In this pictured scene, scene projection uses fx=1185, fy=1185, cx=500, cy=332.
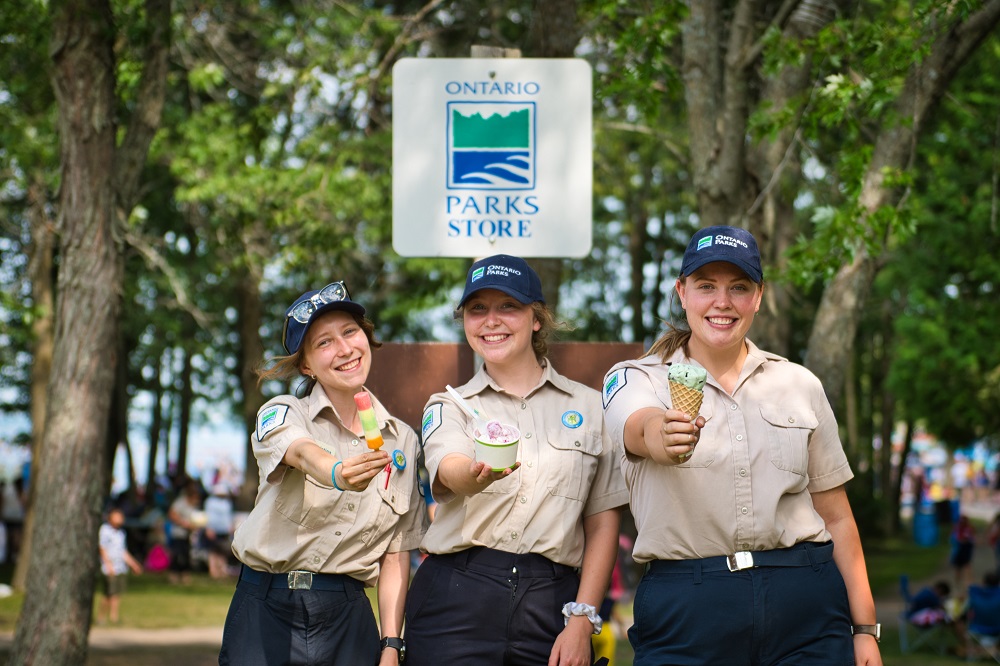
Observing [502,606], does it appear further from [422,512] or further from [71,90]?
[71,90]

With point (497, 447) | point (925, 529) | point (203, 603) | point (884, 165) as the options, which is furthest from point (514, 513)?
point (925, 529)

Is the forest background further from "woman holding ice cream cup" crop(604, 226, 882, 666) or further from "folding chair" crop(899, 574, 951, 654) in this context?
"folding chair" crop(899, 574, 951, 654)

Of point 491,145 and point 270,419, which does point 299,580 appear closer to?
point 270,419

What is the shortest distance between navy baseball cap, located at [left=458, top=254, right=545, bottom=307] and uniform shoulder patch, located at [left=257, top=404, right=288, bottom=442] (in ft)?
2.37

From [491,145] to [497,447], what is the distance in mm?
2024

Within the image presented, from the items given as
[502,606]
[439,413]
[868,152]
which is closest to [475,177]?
[439,413]

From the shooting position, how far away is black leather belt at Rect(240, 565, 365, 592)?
407cm

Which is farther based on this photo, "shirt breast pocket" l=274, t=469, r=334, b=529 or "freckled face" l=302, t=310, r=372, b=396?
"freckled face" l=302, t=310, r=372, b=396

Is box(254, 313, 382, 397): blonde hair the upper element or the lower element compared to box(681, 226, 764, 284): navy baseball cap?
lower

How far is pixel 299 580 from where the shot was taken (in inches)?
160

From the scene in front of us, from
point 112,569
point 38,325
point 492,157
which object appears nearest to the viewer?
point 492,157

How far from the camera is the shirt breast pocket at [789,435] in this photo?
3.59m

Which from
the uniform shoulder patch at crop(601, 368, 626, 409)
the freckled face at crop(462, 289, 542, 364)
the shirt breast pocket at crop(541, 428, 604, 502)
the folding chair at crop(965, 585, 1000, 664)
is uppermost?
the freckled face at crop(462, 289, 542, 364)

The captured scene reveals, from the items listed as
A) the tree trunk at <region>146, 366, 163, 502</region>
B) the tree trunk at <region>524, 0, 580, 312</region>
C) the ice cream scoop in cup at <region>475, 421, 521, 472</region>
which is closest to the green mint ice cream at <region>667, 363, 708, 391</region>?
the ice cream scoop in cup at <region>475, 421, 521, 472</region>
